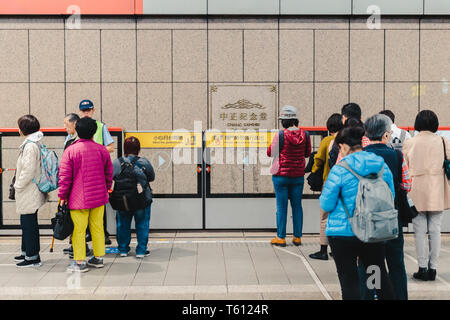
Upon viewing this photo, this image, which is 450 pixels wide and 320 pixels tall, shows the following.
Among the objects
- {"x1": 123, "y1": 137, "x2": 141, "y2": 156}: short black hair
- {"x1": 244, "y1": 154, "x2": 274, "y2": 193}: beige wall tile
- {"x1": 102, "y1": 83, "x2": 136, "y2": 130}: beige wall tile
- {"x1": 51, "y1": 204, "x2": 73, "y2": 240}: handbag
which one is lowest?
{"x1": 51, "y1": 204, "x2": 73, "y2": 240}: handbag

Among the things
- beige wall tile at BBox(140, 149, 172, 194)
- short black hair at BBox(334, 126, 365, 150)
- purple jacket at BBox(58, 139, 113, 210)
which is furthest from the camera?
beige wall tile at BBox(140, 149, 172, 194)

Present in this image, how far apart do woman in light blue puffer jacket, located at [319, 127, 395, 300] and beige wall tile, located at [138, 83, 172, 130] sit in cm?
459

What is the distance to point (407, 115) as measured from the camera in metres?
7.94

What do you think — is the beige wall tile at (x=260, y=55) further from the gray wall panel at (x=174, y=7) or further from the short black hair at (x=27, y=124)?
the short black hair at (x=27, y=124)

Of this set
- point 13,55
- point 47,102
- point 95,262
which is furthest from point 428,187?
point 13,55

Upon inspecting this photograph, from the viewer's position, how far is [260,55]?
789cm

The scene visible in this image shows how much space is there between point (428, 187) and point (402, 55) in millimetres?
3360

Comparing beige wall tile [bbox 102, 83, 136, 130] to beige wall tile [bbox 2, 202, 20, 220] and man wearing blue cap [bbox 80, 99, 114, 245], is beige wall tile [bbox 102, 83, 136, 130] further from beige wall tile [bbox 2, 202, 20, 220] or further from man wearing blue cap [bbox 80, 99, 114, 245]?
beige wall tile [bbox 2, 202, 20, 220]

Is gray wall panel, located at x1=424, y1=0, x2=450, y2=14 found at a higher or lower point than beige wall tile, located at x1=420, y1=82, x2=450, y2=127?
higher

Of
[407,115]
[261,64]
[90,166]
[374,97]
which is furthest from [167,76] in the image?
[407,115]

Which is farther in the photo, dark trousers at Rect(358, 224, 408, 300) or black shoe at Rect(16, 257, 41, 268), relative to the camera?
black shoe at Rect(16, 257, 41, 268)

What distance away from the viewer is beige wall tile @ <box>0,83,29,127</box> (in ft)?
25.7

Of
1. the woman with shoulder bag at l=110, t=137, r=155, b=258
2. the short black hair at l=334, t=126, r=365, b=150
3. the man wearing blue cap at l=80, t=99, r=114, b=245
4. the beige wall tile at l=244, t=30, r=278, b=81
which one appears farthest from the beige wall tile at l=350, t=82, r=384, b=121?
the short black hair at l=334, t=126, r=365, b=150

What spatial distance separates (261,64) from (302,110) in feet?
3.29
